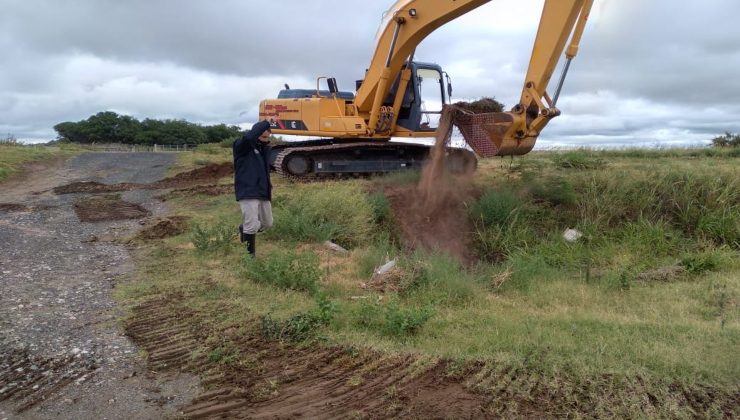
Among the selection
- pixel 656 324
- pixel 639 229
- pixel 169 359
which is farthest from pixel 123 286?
pixel 639 229

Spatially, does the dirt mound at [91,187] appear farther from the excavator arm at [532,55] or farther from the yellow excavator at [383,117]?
the excavator arm at [532,55]

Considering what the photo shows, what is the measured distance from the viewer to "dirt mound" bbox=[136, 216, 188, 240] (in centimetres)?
862

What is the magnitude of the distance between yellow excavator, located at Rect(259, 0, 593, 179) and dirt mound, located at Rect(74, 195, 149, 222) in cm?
358

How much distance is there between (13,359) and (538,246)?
7265mm

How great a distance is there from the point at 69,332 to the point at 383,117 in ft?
30.8

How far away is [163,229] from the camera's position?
8.92 m

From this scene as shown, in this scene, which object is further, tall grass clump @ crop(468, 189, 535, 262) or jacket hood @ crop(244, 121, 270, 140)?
tall grass clump @ crop(468, 189, 535, 262)

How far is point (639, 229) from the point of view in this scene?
9305 millimetres

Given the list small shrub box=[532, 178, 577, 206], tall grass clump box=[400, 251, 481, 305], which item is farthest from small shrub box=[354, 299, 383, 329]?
small shrub box=[532, 178, 577, 206]

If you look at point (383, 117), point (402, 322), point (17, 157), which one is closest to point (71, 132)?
point (17, 157)

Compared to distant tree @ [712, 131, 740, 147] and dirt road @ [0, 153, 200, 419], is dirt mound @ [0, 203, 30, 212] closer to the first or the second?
dirt road @ [0, 153, 200, 419]

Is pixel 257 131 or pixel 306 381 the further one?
pixel 257 131

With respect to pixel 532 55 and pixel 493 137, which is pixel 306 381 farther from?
pixel 532 55

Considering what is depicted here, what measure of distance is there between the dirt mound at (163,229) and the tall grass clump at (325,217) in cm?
151
